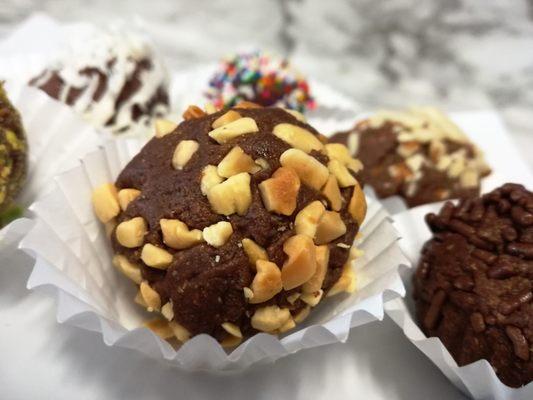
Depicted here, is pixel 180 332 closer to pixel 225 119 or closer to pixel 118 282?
pixel 118 282

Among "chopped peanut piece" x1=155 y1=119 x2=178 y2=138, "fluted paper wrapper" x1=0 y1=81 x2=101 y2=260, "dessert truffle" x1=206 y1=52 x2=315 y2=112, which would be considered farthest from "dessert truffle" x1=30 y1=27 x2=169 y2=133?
"chopped peanut piece" x1=155 y1=119 x2=178 y2=138

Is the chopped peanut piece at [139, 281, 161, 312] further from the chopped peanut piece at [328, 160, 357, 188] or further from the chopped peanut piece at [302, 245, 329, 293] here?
the chopped peanut piece at [328, 160, 357, 188]

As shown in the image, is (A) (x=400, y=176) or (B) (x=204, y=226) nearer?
(B) (x=204, y=226)

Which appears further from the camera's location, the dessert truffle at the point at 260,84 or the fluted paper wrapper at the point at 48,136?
the dessert truffle at the point at 260,84

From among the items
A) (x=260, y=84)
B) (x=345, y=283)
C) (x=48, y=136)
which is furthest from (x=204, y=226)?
(x=260, y=84)

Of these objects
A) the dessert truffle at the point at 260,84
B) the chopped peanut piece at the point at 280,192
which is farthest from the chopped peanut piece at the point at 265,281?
the dessert truffle at the point at 260,84

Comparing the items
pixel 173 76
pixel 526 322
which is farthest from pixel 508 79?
pixel 526 322

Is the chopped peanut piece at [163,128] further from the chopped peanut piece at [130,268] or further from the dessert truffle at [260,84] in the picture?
the dessert truffle at [260,84]
